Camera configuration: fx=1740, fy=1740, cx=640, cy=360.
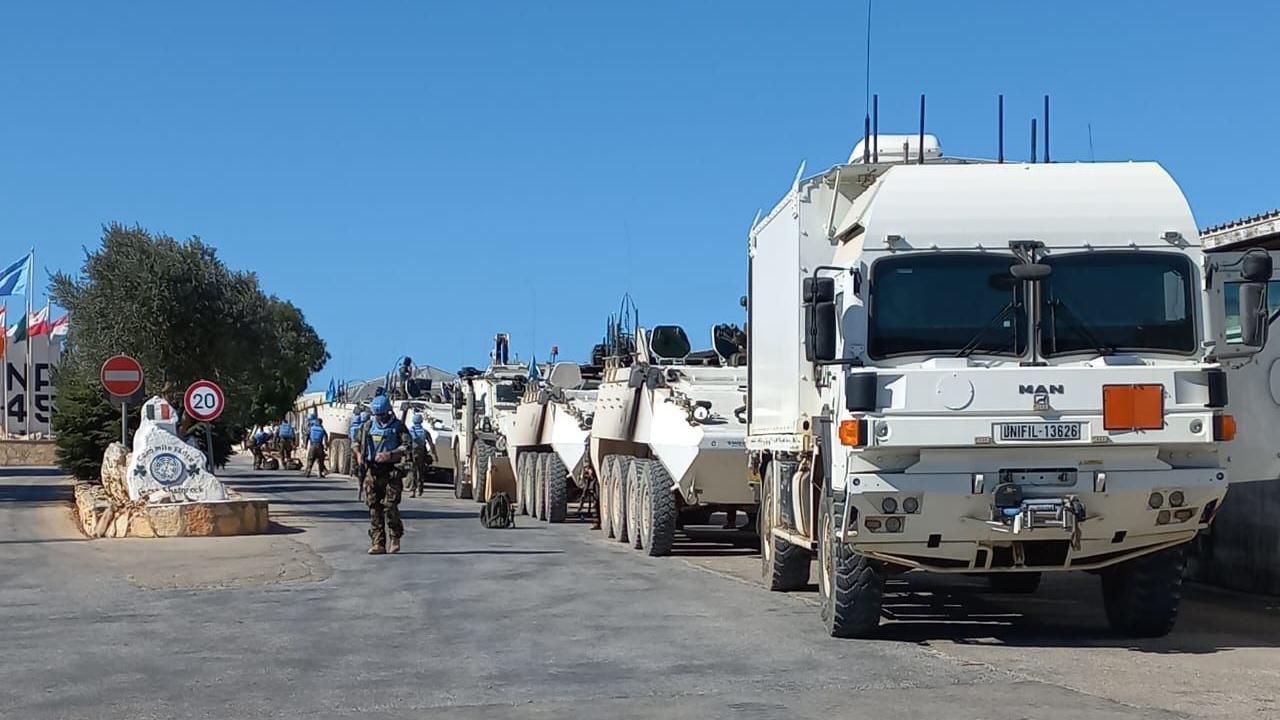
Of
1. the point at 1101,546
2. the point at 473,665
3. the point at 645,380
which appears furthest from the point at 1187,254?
the point at 645,380

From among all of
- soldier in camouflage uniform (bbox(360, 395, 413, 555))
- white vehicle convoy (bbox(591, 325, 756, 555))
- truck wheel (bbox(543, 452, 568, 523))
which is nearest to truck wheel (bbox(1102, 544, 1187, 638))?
white vehicle convoy (bbox(591, 325, 756, 555))

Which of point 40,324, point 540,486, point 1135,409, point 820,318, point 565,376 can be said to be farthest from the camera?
point 40,324

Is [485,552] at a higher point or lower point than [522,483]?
lower

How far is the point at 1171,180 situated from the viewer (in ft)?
36.0

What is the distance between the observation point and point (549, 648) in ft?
35.1

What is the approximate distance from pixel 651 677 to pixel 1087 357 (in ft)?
10.8

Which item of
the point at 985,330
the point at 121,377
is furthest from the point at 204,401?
the point at 985,330

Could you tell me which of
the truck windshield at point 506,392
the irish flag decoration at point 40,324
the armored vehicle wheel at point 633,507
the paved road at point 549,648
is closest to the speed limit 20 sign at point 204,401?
the paved road at point 549,648

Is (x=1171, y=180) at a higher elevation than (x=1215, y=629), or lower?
higher

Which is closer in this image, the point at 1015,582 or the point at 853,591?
the point at 853,591

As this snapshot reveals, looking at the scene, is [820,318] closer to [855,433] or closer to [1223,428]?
[855,433]

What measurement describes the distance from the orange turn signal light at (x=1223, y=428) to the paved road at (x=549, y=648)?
1297mm

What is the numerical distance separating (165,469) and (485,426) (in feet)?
39.8

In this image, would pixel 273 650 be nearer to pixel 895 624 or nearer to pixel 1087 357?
pixel 895 624
